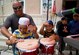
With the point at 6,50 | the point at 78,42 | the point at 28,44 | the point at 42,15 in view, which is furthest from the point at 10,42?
the point at 42,15

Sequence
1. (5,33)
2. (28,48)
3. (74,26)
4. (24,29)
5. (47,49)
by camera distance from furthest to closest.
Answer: (74,26) < (5,33) < (24,29) < (47,49) < (28,48)

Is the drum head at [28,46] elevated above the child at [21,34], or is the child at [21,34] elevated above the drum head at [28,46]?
the child at [21,34]

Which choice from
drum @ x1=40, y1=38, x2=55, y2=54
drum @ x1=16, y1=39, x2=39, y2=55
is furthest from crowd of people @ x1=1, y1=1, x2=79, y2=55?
drum @ x1=16, y1=39, x2=39, y2=55

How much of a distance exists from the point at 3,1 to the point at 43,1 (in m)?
2.03

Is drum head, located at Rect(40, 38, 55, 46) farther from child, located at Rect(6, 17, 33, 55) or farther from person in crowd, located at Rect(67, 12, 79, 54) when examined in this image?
person in crowd, located at Rect(67, 12, 79, 54)

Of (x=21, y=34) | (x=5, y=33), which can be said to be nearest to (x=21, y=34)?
(x=21, y=34)

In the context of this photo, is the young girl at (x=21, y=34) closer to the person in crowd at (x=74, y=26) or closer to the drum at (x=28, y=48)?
the drum at (x=28, y=48)

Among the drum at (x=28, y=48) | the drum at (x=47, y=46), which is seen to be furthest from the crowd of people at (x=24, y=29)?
the drum at (x=28, y=48)

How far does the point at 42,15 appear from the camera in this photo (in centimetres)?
988

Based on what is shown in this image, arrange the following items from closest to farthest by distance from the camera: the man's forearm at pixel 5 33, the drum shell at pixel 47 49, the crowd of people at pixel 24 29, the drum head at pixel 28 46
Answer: the drum head at pixel 28 46, the drum shell at pixel 47 49, the crowd of people at pixel 24 29, the man's forearm at pixel 5 33

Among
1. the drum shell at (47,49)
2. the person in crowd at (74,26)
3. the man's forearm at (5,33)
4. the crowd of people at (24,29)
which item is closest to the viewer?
the drum shell at (47,49)

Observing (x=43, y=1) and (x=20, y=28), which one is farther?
(x=43, y=1)

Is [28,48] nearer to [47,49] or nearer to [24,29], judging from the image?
[47,49]

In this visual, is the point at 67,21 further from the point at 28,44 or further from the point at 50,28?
the point at 28,44
